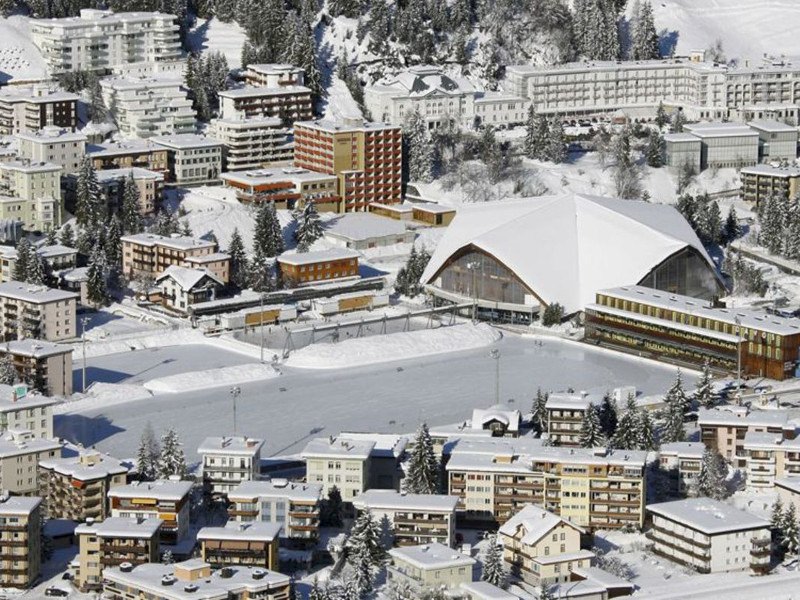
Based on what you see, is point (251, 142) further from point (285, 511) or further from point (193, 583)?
point (193, 583)

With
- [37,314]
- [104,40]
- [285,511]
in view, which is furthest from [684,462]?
[104,40]

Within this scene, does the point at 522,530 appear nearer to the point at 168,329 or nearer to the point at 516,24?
the point at 168,329

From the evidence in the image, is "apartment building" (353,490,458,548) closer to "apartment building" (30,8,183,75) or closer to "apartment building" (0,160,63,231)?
"apartment building" (0,160,63,231)

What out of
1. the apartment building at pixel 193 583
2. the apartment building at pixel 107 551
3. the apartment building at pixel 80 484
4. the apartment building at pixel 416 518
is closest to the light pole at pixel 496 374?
the apartment building at pixel 416 518

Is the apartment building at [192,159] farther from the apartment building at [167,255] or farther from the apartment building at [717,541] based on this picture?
the apartment building at [717,541]

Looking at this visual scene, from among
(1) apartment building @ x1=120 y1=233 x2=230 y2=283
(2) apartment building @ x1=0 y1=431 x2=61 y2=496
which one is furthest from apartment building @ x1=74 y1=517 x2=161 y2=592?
(1) apartment building @ x1=120 y1=233 x2=230 y2=283
